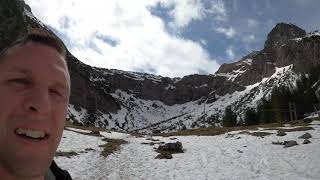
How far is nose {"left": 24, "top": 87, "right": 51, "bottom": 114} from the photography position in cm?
130

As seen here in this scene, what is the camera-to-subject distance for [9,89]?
1348 mm

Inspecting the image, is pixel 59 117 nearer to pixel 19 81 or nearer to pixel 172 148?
pixel 19 81

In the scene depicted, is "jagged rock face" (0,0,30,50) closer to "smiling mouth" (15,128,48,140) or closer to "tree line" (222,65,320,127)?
"smiling mouth" (15,128,48,140)

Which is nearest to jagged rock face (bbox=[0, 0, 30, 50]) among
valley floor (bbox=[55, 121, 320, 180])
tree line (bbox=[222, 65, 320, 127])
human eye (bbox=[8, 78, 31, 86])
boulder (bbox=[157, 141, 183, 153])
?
human eye (bbox=[8, 78, 31, 86])

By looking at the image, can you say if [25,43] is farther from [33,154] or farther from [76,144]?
[76,144]

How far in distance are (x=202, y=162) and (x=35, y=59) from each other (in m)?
28.3

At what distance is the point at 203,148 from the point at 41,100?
3605 centimetres

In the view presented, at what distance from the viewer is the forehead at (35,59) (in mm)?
1407

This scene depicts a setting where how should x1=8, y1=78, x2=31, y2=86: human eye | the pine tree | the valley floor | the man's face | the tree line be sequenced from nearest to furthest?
the man's face
x1=8, y1=78, x2=31, y2=86: human eye
the valley floor
the tree line
the pine tree

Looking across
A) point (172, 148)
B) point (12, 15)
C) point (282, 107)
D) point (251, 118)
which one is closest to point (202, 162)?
point (172, 148)

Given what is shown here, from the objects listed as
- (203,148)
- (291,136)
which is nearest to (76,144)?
(203,148)

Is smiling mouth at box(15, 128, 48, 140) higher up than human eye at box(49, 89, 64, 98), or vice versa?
human eye at box(49, 89, 64, 98)

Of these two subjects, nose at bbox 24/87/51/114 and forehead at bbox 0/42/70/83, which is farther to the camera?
forehead at bbox 0/42/70/83

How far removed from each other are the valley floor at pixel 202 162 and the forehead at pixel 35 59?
20.2 metres
